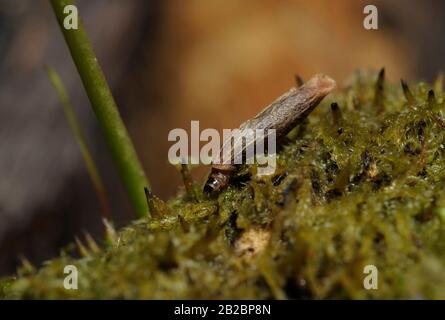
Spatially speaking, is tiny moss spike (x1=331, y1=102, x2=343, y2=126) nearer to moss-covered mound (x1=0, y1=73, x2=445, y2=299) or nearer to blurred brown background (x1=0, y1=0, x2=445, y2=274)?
moss-covered mound (x1=0, y1=73, x2=445, y2=299)

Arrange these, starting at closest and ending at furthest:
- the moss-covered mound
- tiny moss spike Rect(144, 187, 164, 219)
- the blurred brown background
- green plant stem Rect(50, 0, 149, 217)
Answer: the moss-covered mound → tiny moss spike Rect(144, 187, 164, 219) → green plant stem Rect(50, 0, 149, 217) → the blurred brown background

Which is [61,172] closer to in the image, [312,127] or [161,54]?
[161,54]

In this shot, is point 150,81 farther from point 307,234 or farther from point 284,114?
point 307,234

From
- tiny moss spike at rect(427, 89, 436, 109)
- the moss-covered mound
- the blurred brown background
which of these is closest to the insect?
the moss-covered mound

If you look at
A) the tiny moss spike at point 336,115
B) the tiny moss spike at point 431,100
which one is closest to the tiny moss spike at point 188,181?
the tiny moss spike at point 336,115

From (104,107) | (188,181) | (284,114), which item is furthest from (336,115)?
(104,107)

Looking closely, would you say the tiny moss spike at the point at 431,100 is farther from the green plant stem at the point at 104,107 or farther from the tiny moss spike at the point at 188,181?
the green plant stem at the point at 104,107

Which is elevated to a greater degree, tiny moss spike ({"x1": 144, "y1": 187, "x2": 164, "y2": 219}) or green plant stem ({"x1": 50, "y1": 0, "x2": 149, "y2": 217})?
green plant stem ({"x1": 50, "y1": 0, "x2": 149, "y2": 217})
